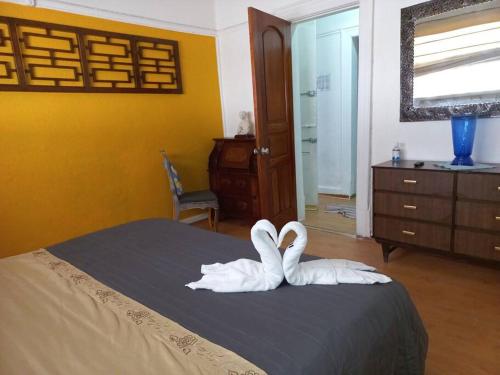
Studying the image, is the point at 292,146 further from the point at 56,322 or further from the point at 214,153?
the point at 56,322

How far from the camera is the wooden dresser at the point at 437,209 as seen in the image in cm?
206

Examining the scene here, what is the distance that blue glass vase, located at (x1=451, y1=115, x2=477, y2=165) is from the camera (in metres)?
2.20

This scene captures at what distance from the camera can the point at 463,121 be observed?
220cm

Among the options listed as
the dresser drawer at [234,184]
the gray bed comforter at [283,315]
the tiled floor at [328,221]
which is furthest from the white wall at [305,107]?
the gray bed comforter at [283,315]

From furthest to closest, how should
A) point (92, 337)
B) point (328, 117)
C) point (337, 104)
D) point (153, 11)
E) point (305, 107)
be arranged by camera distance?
point (328, 117) → point (337, 104) → point (305, 107) → point (153, 11) → point (92, 337)

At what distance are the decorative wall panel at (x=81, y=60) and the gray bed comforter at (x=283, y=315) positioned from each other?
185 cm

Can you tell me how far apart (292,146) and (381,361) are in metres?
2.59

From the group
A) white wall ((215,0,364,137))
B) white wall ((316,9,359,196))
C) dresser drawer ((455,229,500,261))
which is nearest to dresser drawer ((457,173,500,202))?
dresser drawer ((455,229,500,261))

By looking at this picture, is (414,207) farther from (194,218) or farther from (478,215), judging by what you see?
(194,218)

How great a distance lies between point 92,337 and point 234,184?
2746mm

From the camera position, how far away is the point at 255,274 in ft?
3.97

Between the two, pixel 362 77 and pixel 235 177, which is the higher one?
pixel 362 77

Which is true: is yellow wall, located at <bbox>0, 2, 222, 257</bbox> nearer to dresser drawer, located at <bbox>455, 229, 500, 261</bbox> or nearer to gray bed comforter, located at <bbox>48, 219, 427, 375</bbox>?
gray bed comforter, located at <bbox>48, 219, 427, 375</bbox>

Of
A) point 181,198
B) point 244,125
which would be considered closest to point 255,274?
point 181,198
